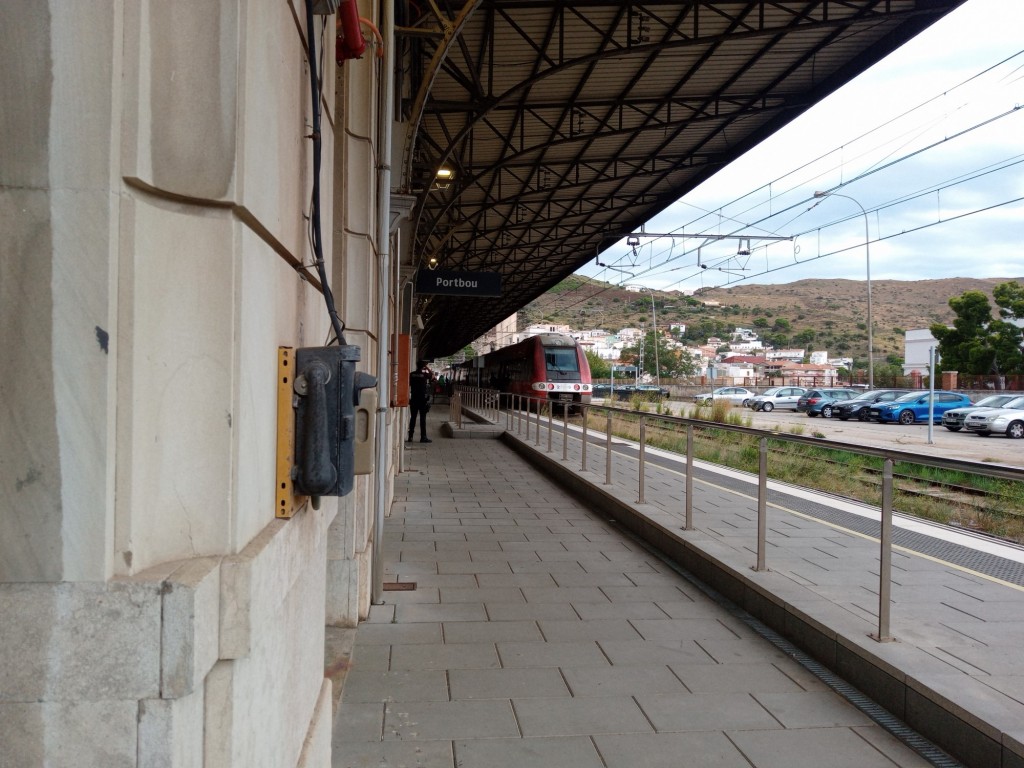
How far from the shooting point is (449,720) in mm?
3508

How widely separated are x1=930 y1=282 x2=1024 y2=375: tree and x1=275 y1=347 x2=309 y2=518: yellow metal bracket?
50.7m

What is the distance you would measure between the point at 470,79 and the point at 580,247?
15248mm

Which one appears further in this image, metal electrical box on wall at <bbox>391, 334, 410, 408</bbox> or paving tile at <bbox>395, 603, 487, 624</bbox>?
metal electrical box on wall at <bbox>391, 334, 410, 408</bbox>

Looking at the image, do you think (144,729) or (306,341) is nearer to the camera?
(144,729)

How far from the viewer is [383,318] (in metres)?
4.81

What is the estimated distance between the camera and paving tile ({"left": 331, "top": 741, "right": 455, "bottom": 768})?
3094 mm

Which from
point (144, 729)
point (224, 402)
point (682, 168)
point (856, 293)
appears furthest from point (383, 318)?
point (856, 293)

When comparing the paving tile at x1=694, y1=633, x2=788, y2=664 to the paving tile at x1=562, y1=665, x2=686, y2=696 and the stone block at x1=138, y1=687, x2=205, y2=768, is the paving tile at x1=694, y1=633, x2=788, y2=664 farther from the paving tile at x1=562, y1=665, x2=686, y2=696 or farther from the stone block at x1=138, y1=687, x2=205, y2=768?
the stone block at x1=138, y1=687, x2=205, y2=768

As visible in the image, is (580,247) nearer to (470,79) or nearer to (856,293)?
(470,79)

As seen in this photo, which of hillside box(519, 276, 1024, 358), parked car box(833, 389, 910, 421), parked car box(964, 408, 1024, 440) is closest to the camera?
parked car box(964, 408, 1024, 440)

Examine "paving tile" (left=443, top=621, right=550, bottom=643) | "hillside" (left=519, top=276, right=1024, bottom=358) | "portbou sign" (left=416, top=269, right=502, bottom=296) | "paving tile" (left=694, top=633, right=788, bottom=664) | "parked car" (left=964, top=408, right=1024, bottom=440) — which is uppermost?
"hillside" (left=519, top=276, right=1024, bottom=358)

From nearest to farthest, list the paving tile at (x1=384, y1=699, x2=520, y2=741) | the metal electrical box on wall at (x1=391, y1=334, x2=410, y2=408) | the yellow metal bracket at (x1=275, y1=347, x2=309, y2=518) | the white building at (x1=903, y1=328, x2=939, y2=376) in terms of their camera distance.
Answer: the yellow metal bracket at (x1=275, y1=347, x2=309, y2=518) < the paving tile at (x1=384, y1=699, x2=520, y2=741) < the metal electrical box on wall at (x1=391, y1=334, x2=410, y2=408) < the white building at (x1=903, y1=328, x2=939, y2=376)

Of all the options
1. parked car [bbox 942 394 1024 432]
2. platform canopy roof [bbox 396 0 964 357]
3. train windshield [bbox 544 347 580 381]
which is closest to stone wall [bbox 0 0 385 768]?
platform canopy roof [bbox 396 0 964 357]

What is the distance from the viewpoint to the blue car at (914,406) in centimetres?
3127
